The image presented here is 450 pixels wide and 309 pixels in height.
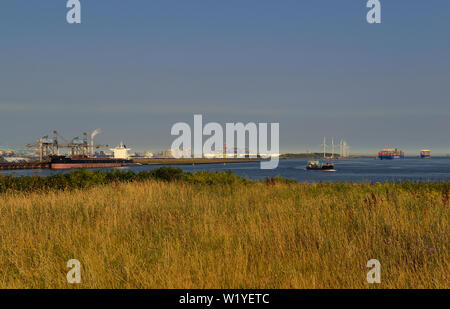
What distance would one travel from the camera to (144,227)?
8.97 meters

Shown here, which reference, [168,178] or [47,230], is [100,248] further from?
[168,178]

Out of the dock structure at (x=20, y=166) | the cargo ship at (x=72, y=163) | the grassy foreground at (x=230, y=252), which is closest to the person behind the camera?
the grassy foreground at (x=230, y=252)

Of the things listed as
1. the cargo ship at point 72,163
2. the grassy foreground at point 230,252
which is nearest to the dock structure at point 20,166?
the cargo ship at point 72,163

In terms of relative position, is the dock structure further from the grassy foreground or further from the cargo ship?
the grassy foreground

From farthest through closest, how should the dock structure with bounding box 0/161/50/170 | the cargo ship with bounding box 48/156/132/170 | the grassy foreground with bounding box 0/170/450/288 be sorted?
the cargo ship with bounding box 48/156/132/170, the dock structure with bounding box 0/161/50/170, the grassy foreground with bounding box 0/170/450/288

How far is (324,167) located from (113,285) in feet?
358

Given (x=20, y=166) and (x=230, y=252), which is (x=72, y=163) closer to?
(x=20, y=166)

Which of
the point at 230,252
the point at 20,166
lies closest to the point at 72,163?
the point at 20,166

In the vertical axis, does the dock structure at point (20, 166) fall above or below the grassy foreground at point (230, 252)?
below

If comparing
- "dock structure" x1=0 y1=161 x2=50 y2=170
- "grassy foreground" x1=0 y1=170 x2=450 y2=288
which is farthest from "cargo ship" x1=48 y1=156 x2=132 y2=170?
"grassy foreground" x1=0 y1=170 x2=450 y2=288

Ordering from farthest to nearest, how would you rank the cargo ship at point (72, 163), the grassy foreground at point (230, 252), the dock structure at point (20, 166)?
the cargo ship at point (72, 163) → the dock structure at point (20, 166) → the grassy foreground at point (230, 252)

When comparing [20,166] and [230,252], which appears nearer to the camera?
[230,252]

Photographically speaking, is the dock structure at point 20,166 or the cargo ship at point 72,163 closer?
the dock structure at point 20,166

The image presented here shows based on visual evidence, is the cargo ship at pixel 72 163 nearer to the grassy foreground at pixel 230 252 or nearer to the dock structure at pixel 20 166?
the dock structure at pixel 20 166
